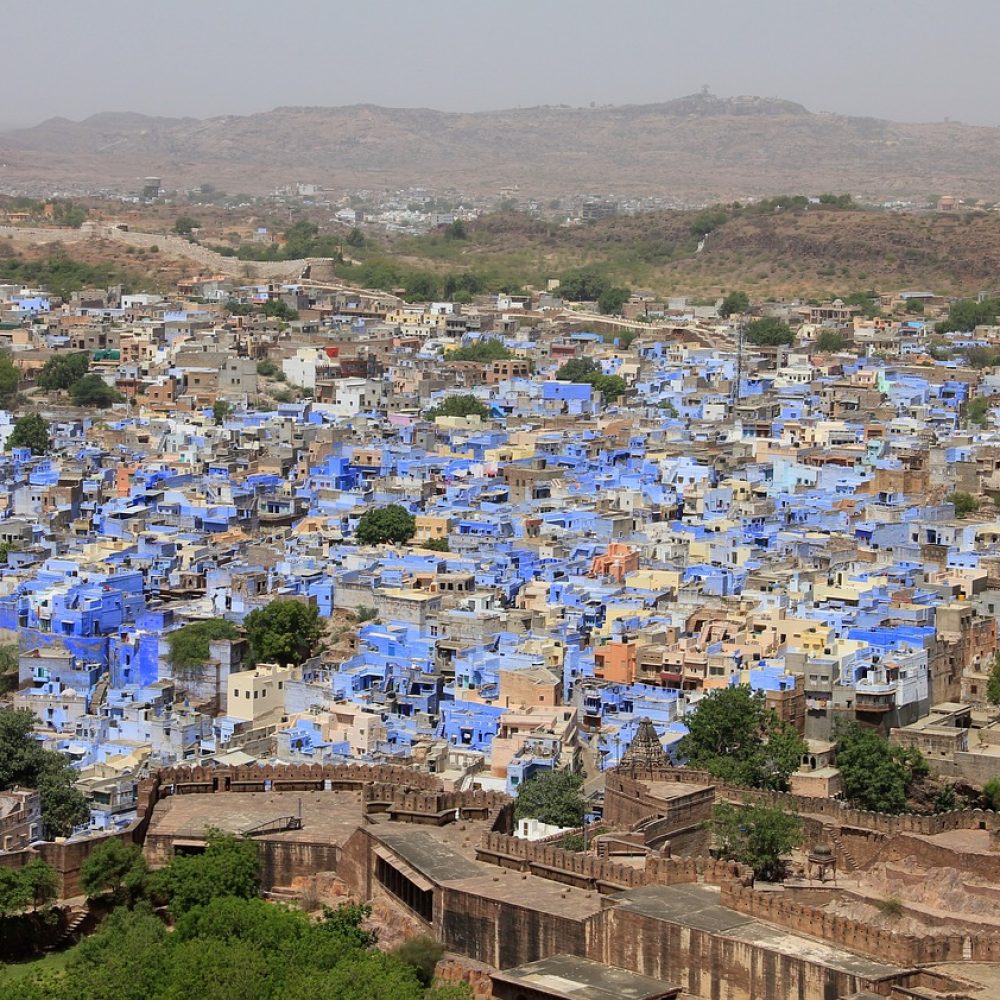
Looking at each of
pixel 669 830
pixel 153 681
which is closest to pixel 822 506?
pixel 153 681

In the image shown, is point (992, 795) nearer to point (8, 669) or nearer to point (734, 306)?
point (8, 669)

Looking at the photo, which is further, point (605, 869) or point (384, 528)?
point (384, 528)

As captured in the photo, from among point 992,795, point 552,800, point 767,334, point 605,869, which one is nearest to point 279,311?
point 767,334

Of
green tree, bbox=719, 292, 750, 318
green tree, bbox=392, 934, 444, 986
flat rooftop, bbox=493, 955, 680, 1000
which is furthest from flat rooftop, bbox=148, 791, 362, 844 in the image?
green tree, bbox=719, 292, 750, 318

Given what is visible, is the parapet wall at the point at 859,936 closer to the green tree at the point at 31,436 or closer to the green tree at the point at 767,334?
the green tree at the point at 31,436

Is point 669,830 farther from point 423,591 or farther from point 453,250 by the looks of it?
point 453,250
